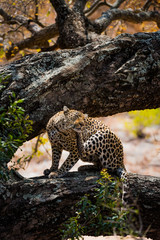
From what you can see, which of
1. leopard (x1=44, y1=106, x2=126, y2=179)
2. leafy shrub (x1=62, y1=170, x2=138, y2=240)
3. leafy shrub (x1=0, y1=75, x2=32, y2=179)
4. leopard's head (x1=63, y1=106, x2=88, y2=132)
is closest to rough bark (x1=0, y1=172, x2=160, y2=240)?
leafy shrub (x1=62, y1=170, x2=138, y2=240)

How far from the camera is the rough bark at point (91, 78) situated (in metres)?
5.39

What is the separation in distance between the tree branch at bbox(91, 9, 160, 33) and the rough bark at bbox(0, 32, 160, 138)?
8.61 feet

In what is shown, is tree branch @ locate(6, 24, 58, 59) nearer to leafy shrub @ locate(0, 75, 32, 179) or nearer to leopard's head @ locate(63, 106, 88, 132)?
leopard's head @ locate(63, 106, 88, 132)

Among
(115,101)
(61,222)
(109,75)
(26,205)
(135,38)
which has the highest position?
(135,38)

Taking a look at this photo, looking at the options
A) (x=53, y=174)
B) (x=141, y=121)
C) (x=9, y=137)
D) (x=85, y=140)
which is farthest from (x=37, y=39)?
(x=141, y=121)

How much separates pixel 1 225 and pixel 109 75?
2.95 m

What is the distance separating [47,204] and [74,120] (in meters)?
1.41

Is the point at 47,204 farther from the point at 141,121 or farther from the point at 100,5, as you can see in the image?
the point at 141,121

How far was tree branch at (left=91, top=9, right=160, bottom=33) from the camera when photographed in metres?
8.36

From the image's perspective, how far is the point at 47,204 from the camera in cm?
414

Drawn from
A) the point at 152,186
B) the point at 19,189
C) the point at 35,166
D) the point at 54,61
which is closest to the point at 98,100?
the point at 54,61

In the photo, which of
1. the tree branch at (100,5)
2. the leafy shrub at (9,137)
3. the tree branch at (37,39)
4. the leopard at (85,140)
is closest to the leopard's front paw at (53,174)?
the leopard at (85,140)

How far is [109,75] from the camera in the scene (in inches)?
221

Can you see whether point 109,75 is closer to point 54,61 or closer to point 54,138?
point 54,61
